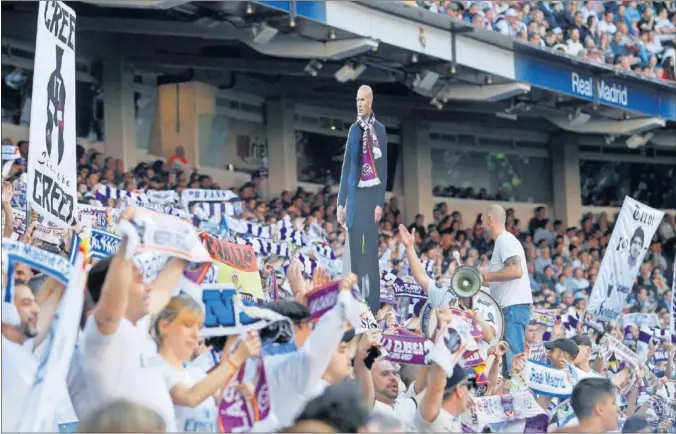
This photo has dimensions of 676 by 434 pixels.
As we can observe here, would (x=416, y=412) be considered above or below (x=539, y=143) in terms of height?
below

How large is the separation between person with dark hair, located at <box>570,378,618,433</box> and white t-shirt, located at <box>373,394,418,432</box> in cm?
76

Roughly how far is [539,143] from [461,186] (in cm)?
249

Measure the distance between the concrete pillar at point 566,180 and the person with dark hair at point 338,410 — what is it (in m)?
25.0

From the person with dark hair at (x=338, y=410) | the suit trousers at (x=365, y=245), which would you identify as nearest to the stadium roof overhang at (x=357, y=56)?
the suit trousers at (x=365, y=245)

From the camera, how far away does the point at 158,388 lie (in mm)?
5887

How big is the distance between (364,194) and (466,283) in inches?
62.0

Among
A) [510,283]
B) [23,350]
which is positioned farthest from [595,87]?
[23,350]

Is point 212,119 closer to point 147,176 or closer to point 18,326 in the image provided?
point 147,176

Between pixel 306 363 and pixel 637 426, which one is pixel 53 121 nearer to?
pixel 306 363

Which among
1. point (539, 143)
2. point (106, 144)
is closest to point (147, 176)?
point (106, 144)

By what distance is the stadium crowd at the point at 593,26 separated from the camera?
870 inches

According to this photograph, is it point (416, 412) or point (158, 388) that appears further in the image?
point (416, 412)

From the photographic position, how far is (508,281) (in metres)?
11.2

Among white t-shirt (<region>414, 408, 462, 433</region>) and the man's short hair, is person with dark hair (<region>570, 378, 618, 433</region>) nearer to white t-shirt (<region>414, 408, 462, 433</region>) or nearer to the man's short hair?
the man's short hair
